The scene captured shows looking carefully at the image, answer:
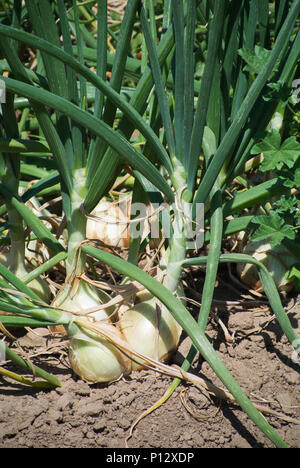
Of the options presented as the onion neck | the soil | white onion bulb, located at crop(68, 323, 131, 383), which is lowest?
the soil

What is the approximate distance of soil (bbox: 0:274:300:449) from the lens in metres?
0.97

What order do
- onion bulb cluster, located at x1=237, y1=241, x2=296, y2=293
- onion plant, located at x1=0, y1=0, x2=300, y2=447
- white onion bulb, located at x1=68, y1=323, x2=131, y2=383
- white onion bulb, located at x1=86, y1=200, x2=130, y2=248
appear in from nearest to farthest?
onion plant, located at x1=0, y1=0, x2=300, y2=447 < white onion bulb, located at x1=68, y1=323, x2=131, y2=383 < onion bulb cluster, located at x1=237, y1=241, x2=296, y2=293 < white onion bulb, located at x1=86, y1=200, x2=130, y2=248

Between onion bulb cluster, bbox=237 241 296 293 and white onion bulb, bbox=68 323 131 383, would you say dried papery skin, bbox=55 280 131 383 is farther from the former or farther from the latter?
onion bulb cluster, bbox=237 241 296 293

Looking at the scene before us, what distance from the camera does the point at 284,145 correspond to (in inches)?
42.3

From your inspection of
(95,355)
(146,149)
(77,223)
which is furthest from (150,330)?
(146,149)

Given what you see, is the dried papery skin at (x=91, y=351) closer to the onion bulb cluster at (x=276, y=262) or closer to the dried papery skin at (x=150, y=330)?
the dried papery skin at (x=150, y=330)

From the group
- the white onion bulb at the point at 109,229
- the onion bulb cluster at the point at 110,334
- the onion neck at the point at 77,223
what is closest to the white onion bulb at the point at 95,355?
the onion bulb cluster at the point at 110,334

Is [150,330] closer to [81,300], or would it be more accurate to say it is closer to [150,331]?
[150,331]

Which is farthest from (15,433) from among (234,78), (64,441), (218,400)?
(234,78)

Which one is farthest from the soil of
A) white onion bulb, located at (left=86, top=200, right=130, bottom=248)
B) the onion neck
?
white onion bulb, located at (left=86, top=200, right=130, bottom=248)

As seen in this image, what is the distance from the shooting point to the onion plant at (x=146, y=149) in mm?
958

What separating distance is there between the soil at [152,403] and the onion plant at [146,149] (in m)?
0.06

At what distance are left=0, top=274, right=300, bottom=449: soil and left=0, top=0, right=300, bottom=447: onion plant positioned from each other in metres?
0.06

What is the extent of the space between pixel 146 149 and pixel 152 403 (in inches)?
20.8
